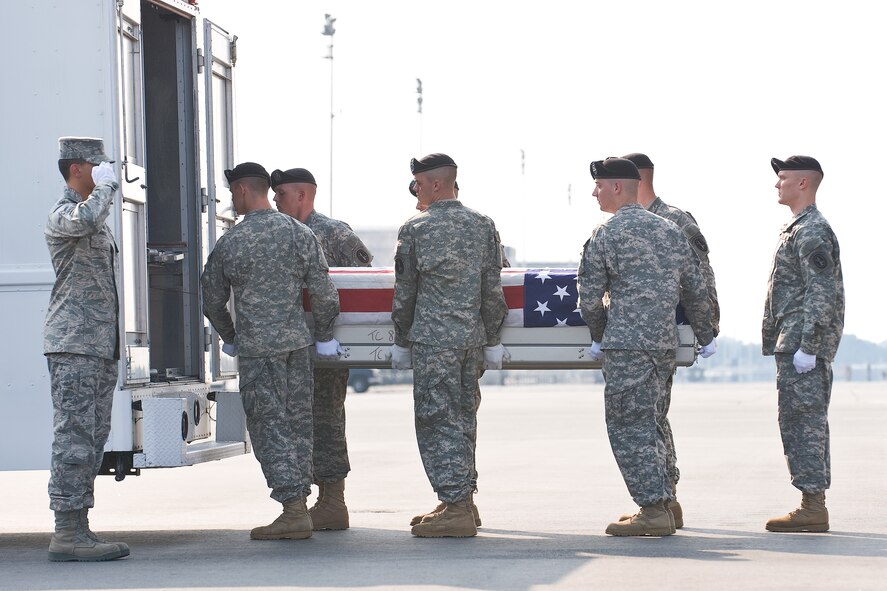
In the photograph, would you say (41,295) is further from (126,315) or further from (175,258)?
(175,258)

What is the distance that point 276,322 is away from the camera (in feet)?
27.0

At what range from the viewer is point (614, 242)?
325 inches

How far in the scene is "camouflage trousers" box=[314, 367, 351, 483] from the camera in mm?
9008

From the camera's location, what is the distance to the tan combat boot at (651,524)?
816 centimetres

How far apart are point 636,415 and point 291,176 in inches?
98.0

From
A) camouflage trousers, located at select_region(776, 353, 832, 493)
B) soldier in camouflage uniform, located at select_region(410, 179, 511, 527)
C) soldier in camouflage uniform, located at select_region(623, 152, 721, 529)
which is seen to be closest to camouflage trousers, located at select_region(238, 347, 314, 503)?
soldier in camouflage uniform, located at select_region(410, 179, 511, 527)

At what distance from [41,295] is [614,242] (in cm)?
300

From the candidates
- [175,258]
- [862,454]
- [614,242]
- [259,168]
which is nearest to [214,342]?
[175,258]

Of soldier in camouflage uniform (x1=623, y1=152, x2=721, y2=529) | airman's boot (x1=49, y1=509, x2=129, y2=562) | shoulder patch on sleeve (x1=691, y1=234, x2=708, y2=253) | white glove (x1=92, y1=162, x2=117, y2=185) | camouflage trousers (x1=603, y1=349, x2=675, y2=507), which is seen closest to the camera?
white glove (x1=92, y1=162, x2=117, y2=185)

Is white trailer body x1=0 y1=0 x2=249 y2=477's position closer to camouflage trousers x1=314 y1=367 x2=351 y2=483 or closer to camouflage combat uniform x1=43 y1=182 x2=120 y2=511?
camouflage combat uniform x1=43 y1=182 x2=120 y2=511

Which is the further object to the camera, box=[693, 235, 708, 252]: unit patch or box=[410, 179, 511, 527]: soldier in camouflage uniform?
box=[693, 235, 708, 252]: unit patch

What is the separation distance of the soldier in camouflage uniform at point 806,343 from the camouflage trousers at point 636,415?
0.79m

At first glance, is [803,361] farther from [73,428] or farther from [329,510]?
[73,428]

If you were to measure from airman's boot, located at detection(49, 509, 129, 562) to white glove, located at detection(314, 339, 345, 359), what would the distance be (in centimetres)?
161
